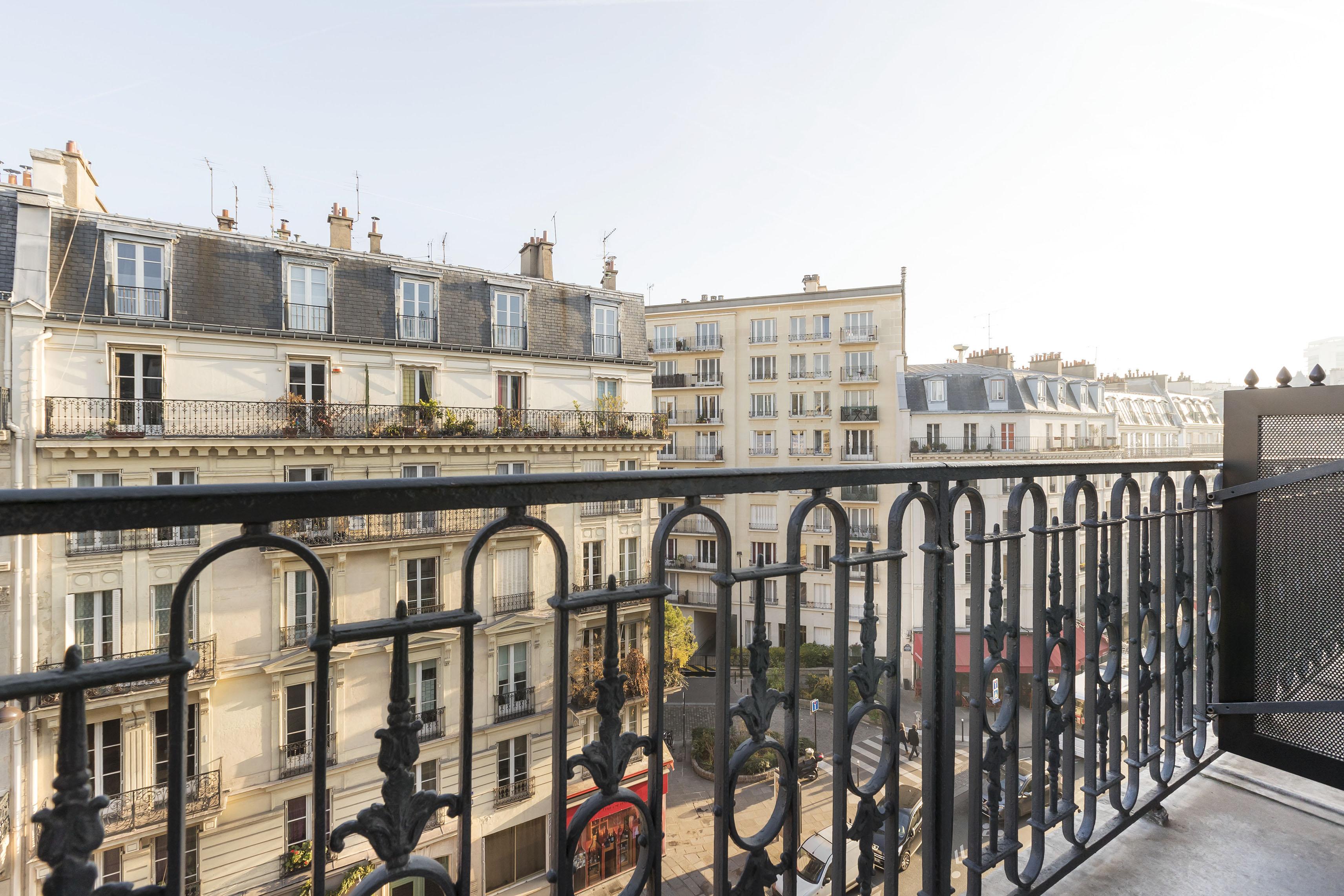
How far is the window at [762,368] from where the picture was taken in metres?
24.3

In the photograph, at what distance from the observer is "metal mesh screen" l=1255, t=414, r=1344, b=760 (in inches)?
79.4

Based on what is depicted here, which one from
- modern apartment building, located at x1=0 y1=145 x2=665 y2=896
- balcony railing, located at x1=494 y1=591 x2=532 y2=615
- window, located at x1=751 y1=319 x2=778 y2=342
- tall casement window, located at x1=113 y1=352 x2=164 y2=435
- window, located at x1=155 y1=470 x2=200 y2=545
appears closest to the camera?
modern apartment building, located at x1=0 y1=145 x2=665 y2=896

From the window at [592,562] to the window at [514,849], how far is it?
455 centimetres

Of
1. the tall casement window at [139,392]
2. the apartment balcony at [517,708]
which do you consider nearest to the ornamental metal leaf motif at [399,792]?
the apartment balcony at [517,708]

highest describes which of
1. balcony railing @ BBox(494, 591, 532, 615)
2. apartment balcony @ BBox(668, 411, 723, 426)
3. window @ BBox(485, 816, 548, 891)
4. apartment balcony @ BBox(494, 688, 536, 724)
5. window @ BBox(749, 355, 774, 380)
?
window @ BBox(749, 355, 774, 380)

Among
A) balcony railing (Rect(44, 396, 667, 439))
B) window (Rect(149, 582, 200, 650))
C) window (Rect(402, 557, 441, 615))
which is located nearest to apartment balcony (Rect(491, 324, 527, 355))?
balcony railing (Rect(44, 396, 667, 439))

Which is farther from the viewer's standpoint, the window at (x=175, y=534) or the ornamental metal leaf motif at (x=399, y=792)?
the window at (x=175, y=534)

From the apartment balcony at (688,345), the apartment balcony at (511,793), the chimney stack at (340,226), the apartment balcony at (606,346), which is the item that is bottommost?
the apartment balcony at (511,793)

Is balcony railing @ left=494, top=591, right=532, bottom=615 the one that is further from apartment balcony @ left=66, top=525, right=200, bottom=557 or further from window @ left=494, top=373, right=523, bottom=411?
apartment balcony @ left=66, top=525, right=200, bottom=557

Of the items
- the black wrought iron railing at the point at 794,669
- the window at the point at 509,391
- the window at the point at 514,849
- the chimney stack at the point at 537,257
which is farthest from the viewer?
the chimney stack at the point at 537,257

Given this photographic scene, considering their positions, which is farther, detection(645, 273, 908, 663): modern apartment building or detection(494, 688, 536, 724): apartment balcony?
detection(645, 273, 908, 663): modern apartment building

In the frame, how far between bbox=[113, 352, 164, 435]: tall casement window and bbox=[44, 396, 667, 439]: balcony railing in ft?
0.05

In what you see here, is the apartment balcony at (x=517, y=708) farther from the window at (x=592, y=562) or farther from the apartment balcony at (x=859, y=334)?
the apartment balcony at (x=859, y=334)

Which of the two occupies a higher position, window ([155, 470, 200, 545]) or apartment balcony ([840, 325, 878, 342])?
apartment balcony ([840, 325, 878, 342])
